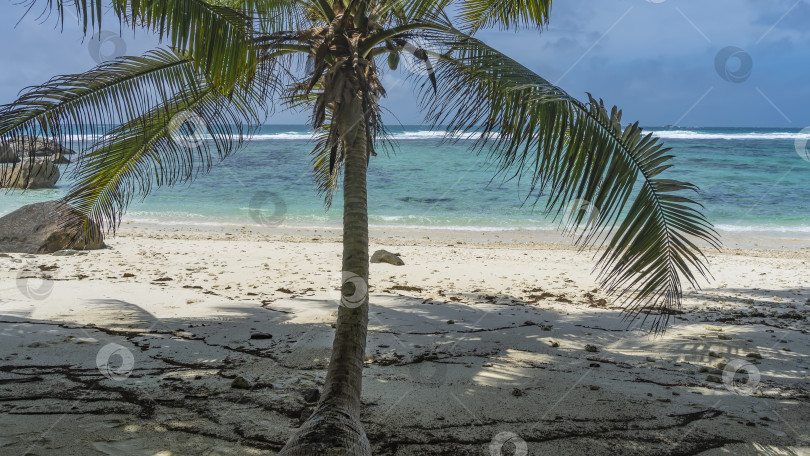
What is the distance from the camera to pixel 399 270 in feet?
26.1

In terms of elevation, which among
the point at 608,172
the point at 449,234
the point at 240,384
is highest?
the point at 608,172

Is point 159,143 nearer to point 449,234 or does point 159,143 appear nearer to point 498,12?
point 498,12

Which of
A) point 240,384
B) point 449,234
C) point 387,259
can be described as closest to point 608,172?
point 240,384

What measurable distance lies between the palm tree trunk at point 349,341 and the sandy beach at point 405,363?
1.08 ft

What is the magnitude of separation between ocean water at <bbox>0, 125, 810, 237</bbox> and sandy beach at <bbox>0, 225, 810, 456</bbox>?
12.8ft

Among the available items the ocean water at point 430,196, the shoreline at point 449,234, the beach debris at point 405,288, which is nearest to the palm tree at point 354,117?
the beach debris at point 405,288

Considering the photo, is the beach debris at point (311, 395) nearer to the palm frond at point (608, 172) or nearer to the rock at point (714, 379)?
the palm frond at point (608, 172)

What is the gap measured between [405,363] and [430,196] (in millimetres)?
16104

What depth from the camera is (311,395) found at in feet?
10.7

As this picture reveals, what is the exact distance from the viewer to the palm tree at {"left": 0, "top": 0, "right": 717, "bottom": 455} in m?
2.84

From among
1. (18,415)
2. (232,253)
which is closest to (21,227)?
(232,253)

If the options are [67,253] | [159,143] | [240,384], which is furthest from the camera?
[67,253]

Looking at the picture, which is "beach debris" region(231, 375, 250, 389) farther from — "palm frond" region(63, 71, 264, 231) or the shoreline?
the shoreline

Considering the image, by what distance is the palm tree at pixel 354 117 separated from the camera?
2.84m
